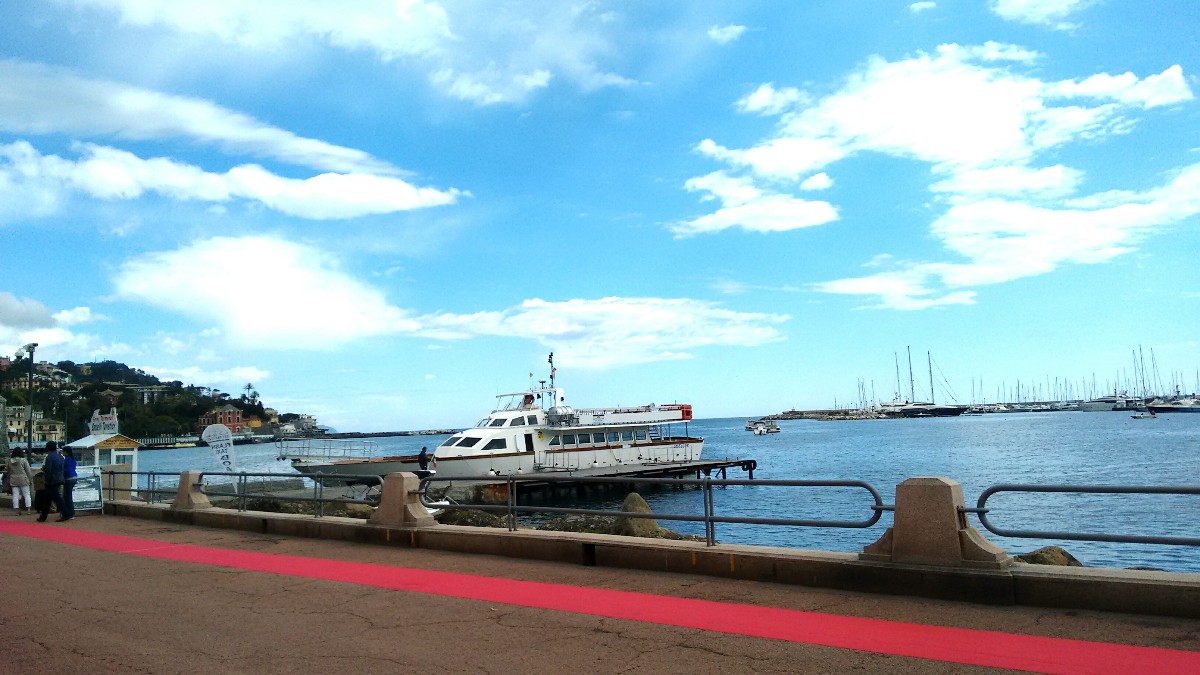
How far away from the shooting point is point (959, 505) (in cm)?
810

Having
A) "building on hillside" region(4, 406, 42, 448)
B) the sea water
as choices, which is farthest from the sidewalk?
"building on hillside" region(4, 406, 42, 448)

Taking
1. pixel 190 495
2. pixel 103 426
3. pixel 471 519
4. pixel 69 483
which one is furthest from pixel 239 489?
pixel 190 495

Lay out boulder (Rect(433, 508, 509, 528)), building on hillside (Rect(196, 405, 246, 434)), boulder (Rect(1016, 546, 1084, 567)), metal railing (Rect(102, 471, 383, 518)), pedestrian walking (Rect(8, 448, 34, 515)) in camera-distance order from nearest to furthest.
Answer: boulder (Rect(1016, 546, 1084, 567)), metal railing (Rect(102, 471, 383, 518)), pedestrian walking (Rect(8, 448, 34, 515)), boulder (Rect(433, 508, 509, 528)), building on hillside (Rect(196, 405, 246, 434))

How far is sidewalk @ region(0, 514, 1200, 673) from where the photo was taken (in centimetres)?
629

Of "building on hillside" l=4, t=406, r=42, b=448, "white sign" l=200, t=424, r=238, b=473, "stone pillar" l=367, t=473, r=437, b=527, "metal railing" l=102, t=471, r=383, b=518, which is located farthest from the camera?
"building on hillside" l=4, t=406, r=42, b=448

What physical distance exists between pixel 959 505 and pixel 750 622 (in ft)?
7.54

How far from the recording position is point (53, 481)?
1870cm

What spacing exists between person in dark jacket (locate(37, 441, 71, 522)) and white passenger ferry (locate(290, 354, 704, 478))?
1821cm

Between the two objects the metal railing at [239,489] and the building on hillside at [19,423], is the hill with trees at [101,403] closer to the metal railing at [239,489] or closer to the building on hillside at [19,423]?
the building on hillside at [19,423]

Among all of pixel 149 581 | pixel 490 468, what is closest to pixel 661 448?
pixel 490 468

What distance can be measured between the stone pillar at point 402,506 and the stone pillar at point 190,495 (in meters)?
6.48

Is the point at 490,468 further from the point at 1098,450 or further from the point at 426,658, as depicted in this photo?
the point at 1098,450

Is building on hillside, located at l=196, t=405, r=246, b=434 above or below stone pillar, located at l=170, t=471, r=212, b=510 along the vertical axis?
above

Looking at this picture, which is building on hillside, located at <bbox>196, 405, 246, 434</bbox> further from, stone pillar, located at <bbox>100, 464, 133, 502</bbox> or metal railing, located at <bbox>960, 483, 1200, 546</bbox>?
metal railing, located at <bbox>960, 483, 1200, 546</bbox>
